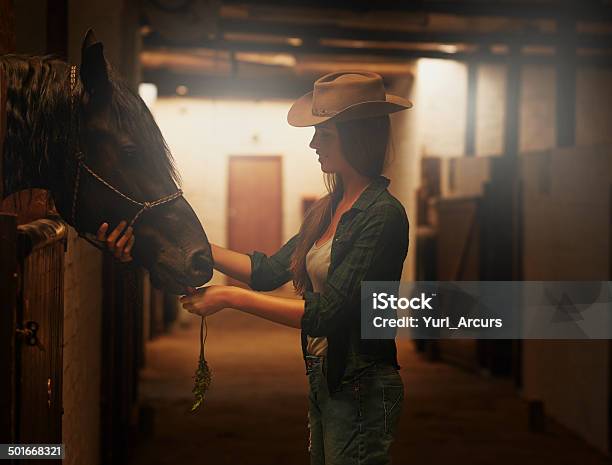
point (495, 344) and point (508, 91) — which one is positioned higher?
point (508, 91)

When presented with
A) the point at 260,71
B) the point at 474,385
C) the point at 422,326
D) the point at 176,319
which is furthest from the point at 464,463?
the point at 260,71

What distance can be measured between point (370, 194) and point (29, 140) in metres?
0.74

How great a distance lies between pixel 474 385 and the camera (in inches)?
231

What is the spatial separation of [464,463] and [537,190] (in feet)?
6.00

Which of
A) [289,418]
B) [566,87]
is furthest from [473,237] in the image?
[289,418]

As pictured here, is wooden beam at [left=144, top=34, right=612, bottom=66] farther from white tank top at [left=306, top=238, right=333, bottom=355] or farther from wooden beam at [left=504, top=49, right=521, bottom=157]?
white tank top at [left=306, top=238, right=333, bottom=355]

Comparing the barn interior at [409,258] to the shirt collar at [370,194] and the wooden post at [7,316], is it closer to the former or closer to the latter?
the wooden post at [7,316]

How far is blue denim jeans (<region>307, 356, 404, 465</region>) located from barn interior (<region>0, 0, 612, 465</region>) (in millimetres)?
529

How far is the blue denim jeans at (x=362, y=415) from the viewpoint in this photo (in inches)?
77.5

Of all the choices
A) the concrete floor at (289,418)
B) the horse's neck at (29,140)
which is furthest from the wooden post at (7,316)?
the concrete floor at (289,418)

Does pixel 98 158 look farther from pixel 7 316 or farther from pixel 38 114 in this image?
pixel 7 316

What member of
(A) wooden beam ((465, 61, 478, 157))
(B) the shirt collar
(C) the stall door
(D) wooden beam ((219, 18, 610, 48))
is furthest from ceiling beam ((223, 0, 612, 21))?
(C) the stall door

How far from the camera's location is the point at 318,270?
200 centimetres

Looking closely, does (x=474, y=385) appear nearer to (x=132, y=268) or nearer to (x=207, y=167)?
(x=132, y=268)
